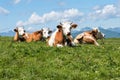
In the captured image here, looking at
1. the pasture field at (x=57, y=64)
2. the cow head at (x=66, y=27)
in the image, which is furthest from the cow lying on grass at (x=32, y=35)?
the pasture field at (x=57, y=64)

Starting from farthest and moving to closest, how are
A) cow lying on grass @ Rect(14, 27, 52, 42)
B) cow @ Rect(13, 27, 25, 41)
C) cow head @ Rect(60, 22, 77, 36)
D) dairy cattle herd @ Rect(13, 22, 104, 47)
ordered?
1. cow lying on grass @ Rect(14, 27, 52, 42)
2. cow @ Rect(13, 27, 25, 41)
3. dairy cattle herd @ Rect(13, 22, 104, 47)
4. cow head @ Rect(60, 22, 77, 36)

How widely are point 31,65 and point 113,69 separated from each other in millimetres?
4286

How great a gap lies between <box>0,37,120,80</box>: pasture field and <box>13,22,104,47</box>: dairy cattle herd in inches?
185

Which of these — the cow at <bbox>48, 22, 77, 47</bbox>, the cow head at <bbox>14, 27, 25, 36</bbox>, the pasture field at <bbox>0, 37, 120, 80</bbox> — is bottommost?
the pasture field at <bbox>0, 37, 120, 80</bbox>

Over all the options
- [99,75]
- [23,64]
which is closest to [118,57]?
[99,75]

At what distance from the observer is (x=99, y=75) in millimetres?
17250

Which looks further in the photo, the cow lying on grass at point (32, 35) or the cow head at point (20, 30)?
the cow head at point (20, 30)

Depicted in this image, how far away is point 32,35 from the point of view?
44.0m

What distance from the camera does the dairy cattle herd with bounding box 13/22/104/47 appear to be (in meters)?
28.3

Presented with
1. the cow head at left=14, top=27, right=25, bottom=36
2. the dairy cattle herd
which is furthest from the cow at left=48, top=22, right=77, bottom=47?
the cow head at left=14, top=27, right=25, bottom=36

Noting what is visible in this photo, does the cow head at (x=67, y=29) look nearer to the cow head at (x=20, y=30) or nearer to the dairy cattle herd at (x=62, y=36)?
the dairy cattle herd at (x=62, y=36)

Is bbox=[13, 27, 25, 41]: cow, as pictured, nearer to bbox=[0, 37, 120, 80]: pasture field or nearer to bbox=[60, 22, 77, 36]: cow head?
bbox=[60, 22, 77, 36]: cow head

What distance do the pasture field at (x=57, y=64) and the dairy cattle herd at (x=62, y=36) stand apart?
469 cm

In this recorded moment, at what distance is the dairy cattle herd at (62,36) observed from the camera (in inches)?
1113
